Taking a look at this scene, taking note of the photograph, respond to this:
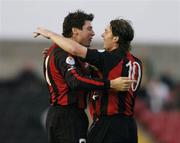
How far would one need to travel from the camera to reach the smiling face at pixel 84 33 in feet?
38.1

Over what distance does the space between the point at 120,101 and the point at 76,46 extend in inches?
32.8

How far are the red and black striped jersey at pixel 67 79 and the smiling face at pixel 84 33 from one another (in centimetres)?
26

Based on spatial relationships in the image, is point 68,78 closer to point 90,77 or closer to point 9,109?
point 90,77

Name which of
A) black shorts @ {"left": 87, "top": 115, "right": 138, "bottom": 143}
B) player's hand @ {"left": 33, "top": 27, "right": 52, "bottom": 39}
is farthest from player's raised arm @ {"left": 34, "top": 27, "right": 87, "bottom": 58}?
black shorts @ {"left": 87, "top": 115, "right": 138, "bottom": 143}

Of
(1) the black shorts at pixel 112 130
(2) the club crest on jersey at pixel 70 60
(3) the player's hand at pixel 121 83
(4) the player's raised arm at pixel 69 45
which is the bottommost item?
(1) the black shorts at pixel 112 130

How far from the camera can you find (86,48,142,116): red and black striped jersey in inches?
444

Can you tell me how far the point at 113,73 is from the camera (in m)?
11.4

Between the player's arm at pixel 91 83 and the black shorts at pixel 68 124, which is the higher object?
the player's arm at pixel 91 83

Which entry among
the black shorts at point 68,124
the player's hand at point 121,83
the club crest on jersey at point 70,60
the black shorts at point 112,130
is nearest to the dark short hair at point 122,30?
the player's hand at point 121,83

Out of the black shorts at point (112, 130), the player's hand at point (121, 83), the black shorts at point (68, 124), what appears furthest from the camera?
the black shorts at point (68, 124)

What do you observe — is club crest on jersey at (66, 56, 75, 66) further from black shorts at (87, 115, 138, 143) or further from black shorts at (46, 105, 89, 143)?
black shorts at (87, 115, 138, 143)

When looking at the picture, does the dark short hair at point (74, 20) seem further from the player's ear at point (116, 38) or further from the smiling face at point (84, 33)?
the player's ear at point (116, 38)

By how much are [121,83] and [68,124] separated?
878 mm

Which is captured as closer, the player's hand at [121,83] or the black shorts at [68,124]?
the player's hand at [121,83]
